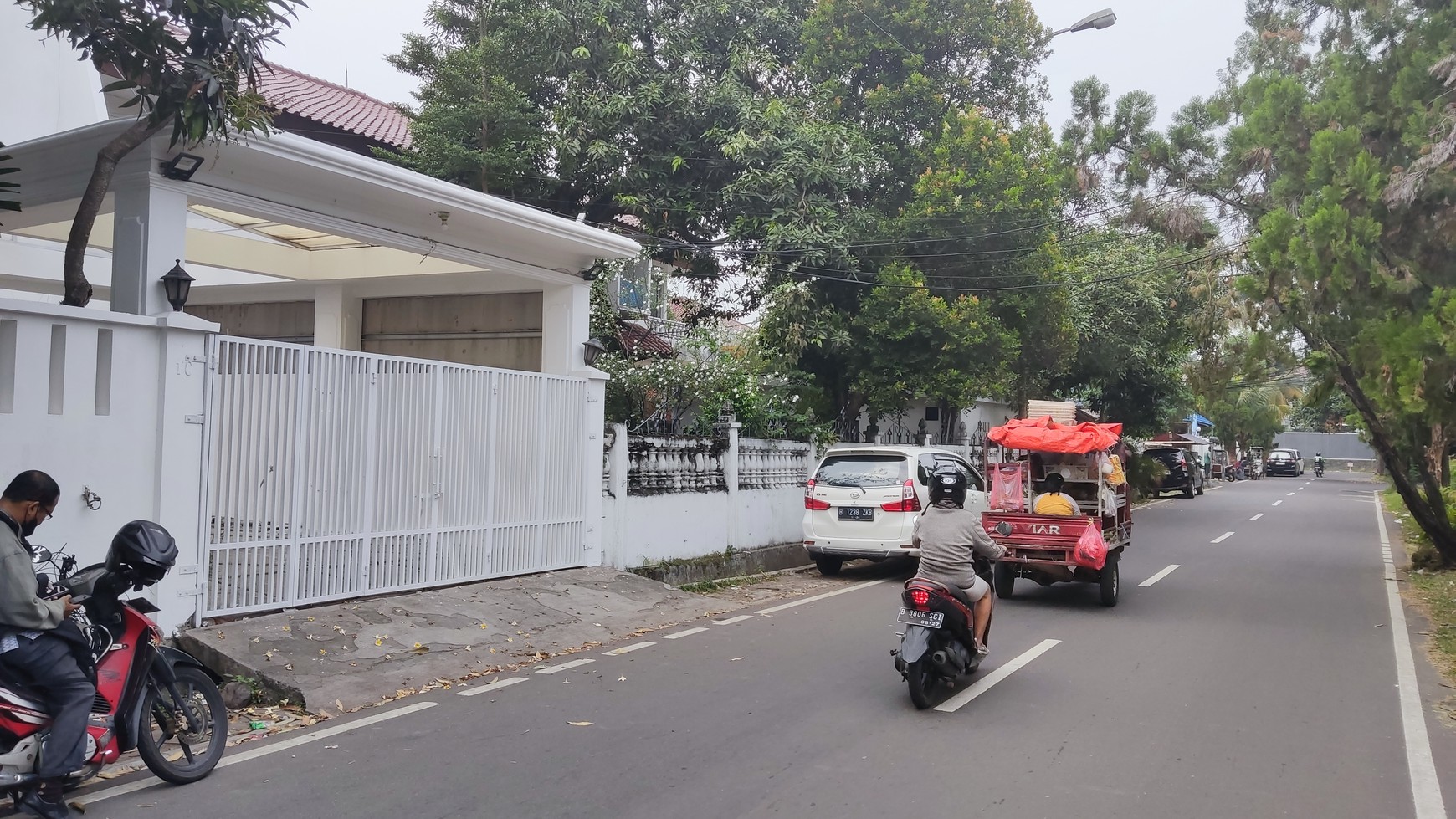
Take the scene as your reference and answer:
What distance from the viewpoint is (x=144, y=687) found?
4.98 m

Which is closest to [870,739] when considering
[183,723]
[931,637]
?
[931,637]

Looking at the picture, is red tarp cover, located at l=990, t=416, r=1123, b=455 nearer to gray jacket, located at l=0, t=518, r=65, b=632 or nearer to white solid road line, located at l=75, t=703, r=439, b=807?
white solid road line, located at l=75, t=703, r=439, b=807

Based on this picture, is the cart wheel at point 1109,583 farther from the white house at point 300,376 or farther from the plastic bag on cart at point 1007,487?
the white house at point 300,376

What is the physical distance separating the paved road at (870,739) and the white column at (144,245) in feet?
12.4

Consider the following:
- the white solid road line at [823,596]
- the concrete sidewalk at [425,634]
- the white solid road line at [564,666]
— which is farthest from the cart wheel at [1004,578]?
the white solid road line at [564,666]

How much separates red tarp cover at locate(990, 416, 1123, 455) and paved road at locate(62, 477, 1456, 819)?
1954 millimetres

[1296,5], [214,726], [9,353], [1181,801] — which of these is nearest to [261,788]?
[214,726]

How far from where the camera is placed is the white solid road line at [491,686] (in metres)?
7.15

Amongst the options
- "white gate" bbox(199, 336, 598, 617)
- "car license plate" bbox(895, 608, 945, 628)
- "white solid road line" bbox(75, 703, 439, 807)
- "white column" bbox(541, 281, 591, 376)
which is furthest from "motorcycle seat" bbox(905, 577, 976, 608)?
"white column" bbox(541, 281, 591, 376)

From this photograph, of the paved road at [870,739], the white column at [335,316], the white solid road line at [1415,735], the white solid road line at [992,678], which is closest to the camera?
the paved road at [870,739]

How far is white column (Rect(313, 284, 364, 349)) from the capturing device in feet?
46.1

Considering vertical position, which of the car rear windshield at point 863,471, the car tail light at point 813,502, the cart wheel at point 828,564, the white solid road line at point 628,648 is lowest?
the white solid road line at point 628,648

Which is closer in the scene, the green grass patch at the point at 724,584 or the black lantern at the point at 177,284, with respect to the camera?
the black lantern at the point at 177,284

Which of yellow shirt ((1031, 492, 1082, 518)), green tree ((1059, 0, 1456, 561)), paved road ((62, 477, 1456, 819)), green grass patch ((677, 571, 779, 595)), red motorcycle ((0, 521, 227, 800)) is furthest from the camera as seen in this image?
green grass patch ((677, 571, 779, 595))
